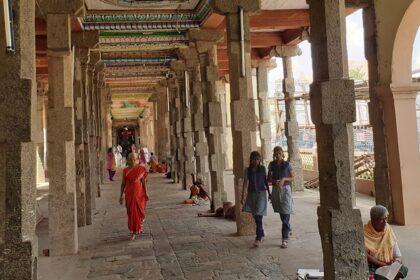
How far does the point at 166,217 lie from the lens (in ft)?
33.6

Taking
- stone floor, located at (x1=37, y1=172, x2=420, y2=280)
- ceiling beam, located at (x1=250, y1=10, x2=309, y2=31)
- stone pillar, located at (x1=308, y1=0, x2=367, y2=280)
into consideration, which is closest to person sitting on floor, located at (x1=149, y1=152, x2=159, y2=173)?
stone floor, located at (x1=37, y1=172, x2=420, y2=280)

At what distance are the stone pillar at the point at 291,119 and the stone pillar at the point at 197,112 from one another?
115 inches

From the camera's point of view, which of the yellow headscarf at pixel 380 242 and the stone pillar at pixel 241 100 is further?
the stone pillar at pixel 241 100

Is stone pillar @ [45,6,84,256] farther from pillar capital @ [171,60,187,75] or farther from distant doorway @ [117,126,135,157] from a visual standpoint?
distant doorway @ [117,126,135,157]

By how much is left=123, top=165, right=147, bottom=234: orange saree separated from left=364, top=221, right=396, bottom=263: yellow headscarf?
449 centimetres

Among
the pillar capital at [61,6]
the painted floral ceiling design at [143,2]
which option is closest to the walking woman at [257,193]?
the pillar capital at [61,6]

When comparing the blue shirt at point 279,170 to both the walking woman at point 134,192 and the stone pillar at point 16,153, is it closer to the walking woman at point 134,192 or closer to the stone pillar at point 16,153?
the walking woman at point 134,192

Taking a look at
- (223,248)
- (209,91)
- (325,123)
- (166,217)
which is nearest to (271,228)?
(223,248)

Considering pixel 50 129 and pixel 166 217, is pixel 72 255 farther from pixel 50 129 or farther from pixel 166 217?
pixel 166 217

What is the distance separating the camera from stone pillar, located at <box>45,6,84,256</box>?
22.4ft

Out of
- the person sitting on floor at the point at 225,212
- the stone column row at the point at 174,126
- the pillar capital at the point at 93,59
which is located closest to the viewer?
the person sitting on floor at the point at 225,212

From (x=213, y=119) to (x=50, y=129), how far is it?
4147 millimetres

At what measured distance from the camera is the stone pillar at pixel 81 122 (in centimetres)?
865

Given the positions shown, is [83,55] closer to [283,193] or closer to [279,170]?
[279,170]
